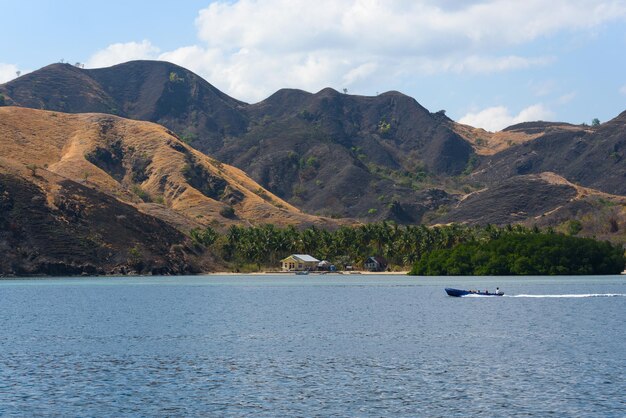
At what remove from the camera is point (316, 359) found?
6819 centimetres

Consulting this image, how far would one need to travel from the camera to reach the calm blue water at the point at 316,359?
49594 mm

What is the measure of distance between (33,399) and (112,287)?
144 meters

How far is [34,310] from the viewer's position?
12388cm

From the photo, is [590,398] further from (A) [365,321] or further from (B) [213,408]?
(A) [365,321]

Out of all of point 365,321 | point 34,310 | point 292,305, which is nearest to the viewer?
point 365,321

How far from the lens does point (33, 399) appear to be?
2012 inches

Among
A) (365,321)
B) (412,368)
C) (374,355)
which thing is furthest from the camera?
(365,321)

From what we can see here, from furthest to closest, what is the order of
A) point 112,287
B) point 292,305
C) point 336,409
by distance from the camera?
point 112,287
point 292,305
point 336,409

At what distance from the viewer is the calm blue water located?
49594 mm

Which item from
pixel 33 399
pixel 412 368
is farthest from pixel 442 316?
pixel 33 399

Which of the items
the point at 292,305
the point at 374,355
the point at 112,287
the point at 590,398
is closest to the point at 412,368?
the point at 374,355

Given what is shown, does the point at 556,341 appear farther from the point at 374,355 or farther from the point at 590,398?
the point at 590,398

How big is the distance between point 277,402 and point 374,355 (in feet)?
69.3

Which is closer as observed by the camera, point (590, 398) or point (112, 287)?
point (590, 398)
